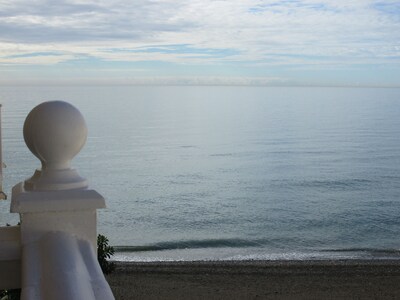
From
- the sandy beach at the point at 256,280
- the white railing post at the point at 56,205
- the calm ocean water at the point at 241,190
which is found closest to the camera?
the white railing post at the point at 56,205

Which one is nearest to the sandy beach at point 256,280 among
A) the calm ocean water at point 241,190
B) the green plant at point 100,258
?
the green plant at point 100,258

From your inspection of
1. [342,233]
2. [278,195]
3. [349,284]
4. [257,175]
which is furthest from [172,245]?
[257,175]

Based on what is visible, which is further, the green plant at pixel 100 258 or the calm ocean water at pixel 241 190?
the calm ocean water at pixel 241 190

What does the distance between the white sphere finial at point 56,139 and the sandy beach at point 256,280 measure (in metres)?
12.6

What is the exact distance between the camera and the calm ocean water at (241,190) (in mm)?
24969

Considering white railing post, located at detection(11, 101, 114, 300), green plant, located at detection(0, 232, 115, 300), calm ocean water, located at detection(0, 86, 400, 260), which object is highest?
white railing post, located at detection(11, 101, 114, 300)

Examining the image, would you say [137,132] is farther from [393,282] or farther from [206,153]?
[393,282]

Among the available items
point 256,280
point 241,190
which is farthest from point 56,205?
point 241,190

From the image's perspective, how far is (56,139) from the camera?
1871mm

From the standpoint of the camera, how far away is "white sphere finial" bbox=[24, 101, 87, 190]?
6.07 feet

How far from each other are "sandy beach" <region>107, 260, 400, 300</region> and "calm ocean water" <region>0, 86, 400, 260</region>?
3777mm

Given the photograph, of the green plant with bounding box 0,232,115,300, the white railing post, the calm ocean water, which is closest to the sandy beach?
the green plant with bounding box 0,232,115,300

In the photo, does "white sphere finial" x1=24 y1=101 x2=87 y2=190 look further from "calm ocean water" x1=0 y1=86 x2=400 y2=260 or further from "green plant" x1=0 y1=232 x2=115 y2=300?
"calm ocean water" x1=0 y1=86 x2=400 y2=260

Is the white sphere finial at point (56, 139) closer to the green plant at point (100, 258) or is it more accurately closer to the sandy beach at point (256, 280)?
the green plant at point (100, 258)
